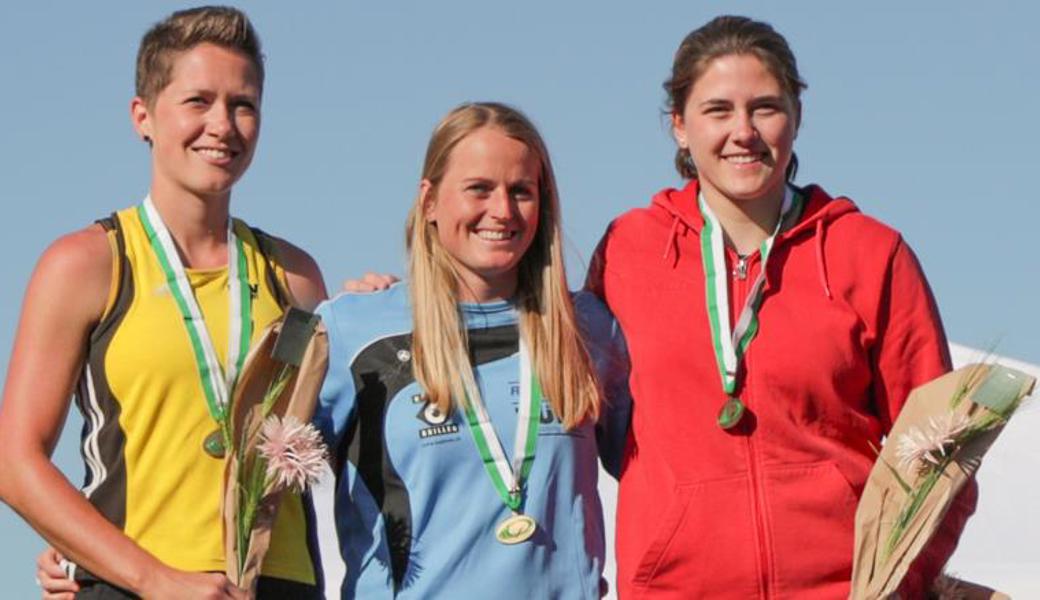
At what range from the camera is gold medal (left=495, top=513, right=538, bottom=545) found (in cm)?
533

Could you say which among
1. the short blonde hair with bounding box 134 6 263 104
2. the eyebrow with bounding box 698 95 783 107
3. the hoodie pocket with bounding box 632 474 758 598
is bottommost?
the hoodie pocket with bounding box 632 474 758 598

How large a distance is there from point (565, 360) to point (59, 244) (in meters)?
1.35

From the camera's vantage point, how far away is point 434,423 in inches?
213

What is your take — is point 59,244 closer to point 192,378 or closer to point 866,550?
point 192,378

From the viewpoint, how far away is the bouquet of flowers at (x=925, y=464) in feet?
16.4

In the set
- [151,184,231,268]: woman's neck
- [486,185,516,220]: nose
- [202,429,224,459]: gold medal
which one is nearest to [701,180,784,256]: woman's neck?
[486,185,516,220]: nose

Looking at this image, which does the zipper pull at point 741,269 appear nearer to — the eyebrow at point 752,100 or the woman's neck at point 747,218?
the woman's neck at point 747,218

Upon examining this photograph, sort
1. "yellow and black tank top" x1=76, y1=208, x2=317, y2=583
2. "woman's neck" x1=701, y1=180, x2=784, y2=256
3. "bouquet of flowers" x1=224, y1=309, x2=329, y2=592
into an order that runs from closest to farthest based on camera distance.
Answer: "bouquet of flowers" x1=224, y1=309, x2=329, y2=592 → "yellow and black tank top" x1=76, y1=208, x2=317, y2=583 → "woman's neck" x1=701, y1=180, x2=784, y2=256

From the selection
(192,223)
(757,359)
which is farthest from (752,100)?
(192,223)

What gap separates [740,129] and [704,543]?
43.0 inches

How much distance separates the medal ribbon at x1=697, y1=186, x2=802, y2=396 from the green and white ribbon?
4.02 feet

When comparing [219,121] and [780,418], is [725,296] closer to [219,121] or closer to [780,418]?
[780,418]

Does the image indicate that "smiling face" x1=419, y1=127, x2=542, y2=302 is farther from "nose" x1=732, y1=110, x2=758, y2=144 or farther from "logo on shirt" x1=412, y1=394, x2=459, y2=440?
"nose" x1=732, y1=110, x2=758, y2=144

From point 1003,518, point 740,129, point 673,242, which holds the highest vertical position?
point 740,129
